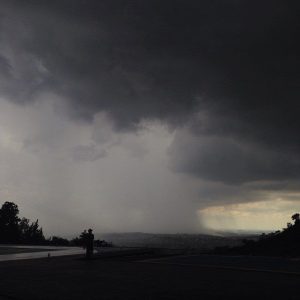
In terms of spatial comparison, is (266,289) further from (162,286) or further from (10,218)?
(10,218)

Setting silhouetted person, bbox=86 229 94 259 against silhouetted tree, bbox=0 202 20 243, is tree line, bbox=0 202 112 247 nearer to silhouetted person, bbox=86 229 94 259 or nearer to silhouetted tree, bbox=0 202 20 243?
silhouetted tree, bbox=0 202 20 243

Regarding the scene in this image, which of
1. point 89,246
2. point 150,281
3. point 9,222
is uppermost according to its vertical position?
point 9,222

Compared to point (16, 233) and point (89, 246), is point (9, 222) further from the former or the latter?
point (89, 246)

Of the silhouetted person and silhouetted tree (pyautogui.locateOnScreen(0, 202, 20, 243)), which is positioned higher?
silhouetted tree (pyautogui.locateOnScreen(0, 202, 20, 243))

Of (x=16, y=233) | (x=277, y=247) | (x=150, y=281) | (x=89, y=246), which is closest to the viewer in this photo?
(x=150, y=281)

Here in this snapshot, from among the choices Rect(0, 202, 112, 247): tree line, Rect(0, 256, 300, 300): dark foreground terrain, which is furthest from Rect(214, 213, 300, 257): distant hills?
Rect(0, 202, 112, 247): tree line

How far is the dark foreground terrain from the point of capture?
1244 centimetres

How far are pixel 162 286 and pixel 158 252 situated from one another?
1704 centimetres

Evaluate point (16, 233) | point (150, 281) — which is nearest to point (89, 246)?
point (150, 281)

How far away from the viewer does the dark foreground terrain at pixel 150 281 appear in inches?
490

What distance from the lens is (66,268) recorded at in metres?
20.3

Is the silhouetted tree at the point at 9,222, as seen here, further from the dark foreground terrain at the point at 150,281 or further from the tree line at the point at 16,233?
the dark foreground terrain at the point at 150,281

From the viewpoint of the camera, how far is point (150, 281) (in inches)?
601

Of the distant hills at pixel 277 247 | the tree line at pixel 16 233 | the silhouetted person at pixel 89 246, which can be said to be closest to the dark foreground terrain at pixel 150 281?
the silhouetted person at pixel 89 246
